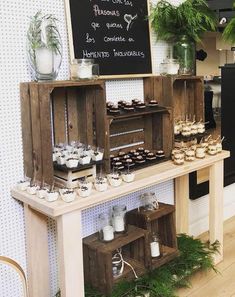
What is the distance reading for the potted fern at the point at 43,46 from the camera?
1814 millimetres

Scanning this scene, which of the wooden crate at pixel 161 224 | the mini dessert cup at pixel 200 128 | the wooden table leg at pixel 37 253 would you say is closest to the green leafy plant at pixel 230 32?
the mini dessert cup at pixel 200 128

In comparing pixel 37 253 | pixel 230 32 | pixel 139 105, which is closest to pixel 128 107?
pixel 139 105

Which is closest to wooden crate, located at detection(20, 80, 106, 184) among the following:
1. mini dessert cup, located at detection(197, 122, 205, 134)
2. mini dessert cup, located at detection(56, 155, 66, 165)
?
mini dessert cup, located at detection(56, 155, 66, 165)

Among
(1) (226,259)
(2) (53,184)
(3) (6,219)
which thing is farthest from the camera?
(1) (226,259)

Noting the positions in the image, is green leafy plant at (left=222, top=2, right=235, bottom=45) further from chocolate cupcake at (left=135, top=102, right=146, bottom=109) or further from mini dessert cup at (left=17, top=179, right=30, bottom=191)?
mini dessert cup at (left=17, top=179, right=30, bottom=191)

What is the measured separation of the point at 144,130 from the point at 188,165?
42 centimetres

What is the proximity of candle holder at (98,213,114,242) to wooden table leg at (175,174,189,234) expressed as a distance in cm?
73

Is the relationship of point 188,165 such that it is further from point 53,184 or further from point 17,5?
point 17,5

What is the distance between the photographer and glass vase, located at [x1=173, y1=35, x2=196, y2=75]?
96.8 inches

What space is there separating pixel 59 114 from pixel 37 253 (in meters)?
0.73

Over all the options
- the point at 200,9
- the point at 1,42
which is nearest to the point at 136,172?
the point at 1,42

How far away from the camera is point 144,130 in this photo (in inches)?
98.3

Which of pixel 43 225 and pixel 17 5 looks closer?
pixel 17 5

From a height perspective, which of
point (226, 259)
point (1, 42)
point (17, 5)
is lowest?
point (226, 259)
